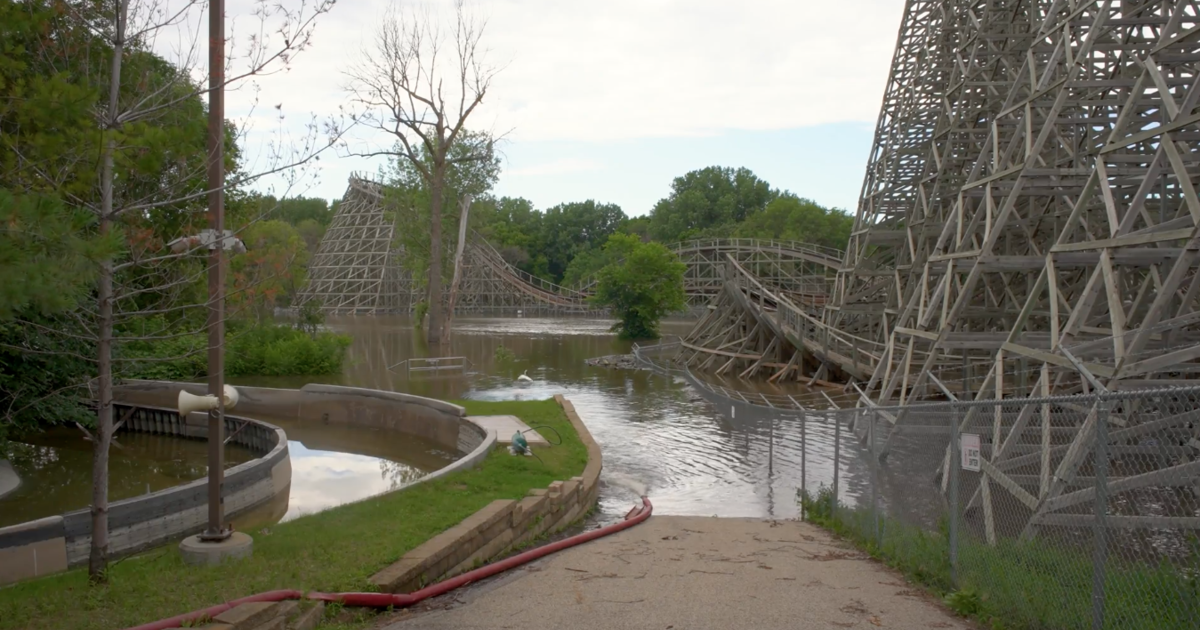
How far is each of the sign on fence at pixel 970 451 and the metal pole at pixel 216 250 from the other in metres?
5.84

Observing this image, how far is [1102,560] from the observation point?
4656mm

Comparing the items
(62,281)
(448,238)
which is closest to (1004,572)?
(62,281)

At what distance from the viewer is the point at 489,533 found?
28.0 ft

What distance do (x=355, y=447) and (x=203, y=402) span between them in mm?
11251

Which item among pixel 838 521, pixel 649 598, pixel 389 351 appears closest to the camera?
pixel 649 598

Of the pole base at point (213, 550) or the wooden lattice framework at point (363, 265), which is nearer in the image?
the pole base at point (213, 550)

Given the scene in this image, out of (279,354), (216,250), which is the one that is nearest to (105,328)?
(216,250)

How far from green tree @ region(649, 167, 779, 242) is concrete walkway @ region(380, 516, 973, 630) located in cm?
9225

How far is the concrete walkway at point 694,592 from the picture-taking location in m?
6.00

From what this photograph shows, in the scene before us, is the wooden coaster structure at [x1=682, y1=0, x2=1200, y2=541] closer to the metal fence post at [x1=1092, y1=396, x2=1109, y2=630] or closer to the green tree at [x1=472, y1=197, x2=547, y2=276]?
the metal fence post at [x1=1092, y1=396, x2=1109, y2=630]

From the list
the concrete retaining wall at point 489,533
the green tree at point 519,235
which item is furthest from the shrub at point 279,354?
the green tree at point 519,235

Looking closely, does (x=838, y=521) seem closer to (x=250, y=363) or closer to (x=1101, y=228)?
(x=1101, y=228)

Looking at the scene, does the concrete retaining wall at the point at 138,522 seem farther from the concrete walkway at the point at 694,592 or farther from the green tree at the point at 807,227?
the green tree at the point at 807,227

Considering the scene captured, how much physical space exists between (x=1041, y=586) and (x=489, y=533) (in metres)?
4.83
